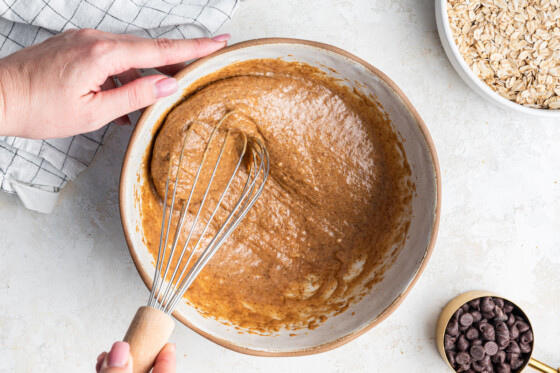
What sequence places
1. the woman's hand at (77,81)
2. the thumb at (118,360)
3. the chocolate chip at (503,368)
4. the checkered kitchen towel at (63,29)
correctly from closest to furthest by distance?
the thumb at (118,360) → the woman's hand at (77,81) → the checkered kitchen towel at (63,29) → the chocolate chip at (503,368)

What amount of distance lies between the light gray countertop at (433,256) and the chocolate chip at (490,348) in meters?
0.12

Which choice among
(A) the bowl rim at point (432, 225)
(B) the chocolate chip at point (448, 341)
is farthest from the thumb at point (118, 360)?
(B) the chocolate chip at point (448, 341)

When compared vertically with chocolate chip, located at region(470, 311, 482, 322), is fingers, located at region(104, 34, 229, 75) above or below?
above

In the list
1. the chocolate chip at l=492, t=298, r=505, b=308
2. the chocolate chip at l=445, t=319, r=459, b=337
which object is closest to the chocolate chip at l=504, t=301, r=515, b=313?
the chocolate chip at l=492, t=298, r=505, b=308

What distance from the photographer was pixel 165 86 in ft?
2.69

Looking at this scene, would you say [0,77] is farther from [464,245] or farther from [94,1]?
[464,245]

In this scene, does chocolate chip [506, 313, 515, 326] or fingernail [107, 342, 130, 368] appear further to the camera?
chocolate chip [506, 313, 515, 326]

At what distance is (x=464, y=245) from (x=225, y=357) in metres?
0.59

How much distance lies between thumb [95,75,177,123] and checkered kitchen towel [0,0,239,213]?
0.20 meters

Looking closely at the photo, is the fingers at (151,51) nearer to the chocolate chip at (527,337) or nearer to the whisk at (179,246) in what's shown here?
the whisk at (179,246)

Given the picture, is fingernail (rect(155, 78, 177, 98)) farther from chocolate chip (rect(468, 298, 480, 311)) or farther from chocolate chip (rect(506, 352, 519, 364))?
chocolate chip (rect(506, 352, 519, 364))

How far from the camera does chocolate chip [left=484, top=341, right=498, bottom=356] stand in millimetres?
1034

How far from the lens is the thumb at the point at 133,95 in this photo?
81 cm

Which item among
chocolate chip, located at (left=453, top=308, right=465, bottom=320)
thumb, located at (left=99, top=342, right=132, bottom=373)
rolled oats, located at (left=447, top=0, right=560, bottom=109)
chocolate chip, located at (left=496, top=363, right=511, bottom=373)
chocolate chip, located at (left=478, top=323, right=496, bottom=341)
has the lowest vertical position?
chocolate chip, located at (left=496, top=363, right=511, bottom=373)
